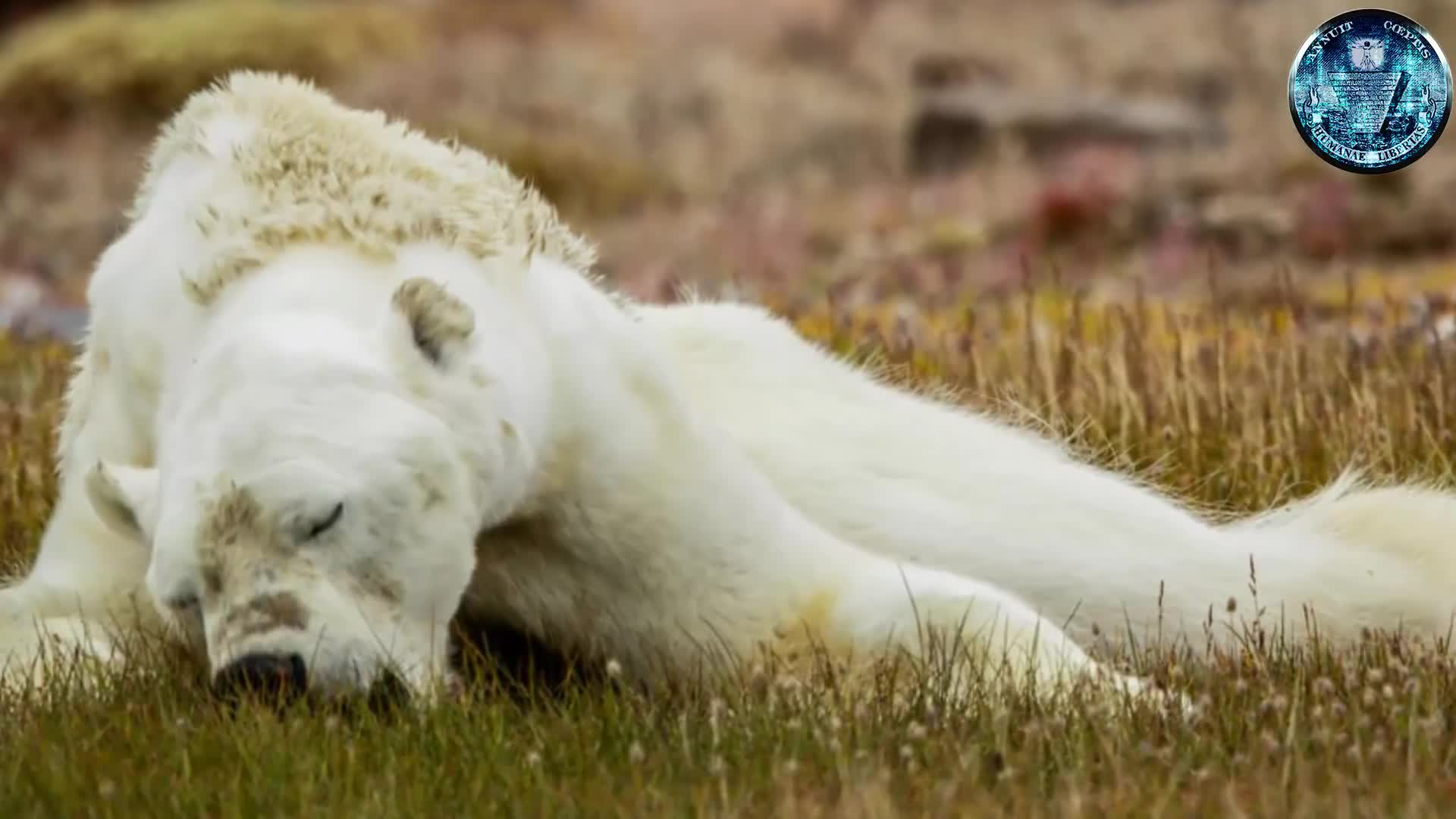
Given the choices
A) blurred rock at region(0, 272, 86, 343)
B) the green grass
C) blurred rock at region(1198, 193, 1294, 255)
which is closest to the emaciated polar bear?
the green grass

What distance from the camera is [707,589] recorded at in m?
5.11

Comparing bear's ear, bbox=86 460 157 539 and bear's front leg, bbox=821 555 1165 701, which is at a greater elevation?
bear's ear, bbox=86 460 157 539

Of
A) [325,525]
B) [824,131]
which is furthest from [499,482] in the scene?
[824,131]

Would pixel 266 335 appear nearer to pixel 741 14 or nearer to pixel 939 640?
pixel 939 640

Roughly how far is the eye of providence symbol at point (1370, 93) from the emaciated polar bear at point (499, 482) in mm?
1869

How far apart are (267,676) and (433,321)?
0.75 meters

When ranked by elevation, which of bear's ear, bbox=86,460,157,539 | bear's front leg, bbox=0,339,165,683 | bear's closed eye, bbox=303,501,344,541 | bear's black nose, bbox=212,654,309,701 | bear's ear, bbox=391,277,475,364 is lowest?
bear's front leg, bbox=0,339,165,683

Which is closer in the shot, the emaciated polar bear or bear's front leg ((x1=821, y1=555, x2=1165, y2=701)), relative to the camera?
the emaciated polar bear

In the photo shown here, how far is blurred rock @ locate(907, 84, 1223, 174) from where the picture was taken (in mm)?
26172

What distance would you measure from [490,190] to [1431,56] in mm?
3857

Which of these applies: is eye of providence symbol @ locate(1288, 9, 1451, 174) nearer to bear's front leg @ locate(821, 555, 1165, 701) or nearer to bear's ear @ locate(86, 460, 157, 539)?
bear's front leg @ locate(821, 555, 1165, 701)

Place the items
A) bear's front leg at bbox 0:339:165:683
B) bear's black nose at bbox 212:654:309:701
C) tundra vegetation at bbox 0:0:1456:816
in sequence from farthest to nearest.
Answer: bear's front leg at bbox 0:339:165:683 → bear's black nose at bbox 212:654:309:701 → tundra vegetation at bbox 0:0:1456:816

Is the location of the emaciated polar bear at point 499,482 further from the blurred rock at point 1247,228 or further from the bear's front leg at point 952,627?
the blurred rock at point 1247,228

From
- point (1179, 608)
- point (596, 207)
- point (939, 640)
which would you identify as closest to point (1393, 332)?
point (1179, 608)
